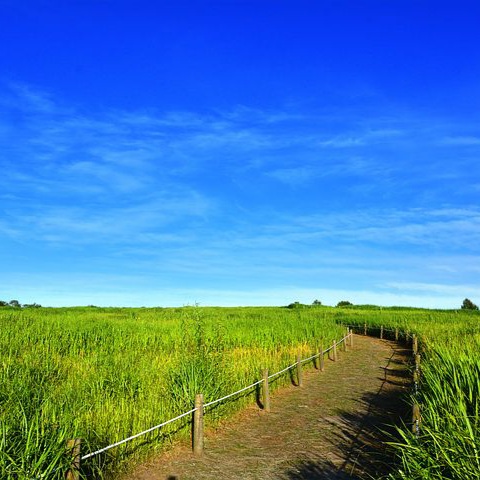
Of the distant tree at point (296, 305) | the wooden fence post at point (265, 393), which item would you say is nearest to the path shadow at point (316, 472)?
the wooden fence post at point (265, 393)

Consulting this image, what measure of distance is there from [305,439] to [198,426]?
2482 millimetres

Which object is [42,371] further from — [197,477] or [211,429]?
[197,477]

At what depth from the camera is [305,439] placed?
934 cm

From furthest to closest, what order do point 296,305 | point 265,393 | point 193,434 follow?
point 296,305 → point 265,393 → point 193,434

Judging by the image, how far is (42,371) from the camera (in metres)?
11.9

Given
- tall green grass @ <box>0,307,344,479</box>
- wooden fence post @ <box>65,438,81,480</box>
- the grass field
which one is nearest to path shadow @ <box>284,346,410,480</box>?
the grass field

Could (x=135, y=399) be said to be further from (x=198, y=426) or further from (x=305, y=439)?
(x=305, y=439)

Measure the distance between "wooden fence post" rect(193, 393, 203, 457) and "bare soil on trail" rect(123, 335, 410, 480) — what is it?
0.45 feet


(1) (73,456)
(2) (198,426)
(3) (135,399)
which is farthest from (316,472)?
(1) (73,456)

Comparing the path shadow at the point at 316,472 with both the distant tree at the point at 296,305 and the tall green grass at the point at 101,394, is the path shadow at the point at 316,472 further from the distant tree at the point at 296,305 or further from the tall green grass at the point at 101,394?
the distant tree at the point at 296,305

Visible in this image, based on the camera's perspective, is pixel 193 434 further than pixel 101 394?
No

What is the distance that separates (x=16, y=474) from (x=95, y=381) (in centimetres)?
577

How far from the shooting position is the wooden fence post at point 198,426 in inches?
326

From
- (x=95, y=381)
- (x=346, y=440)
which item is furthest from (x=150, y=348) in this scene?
(x=346, y=440)
